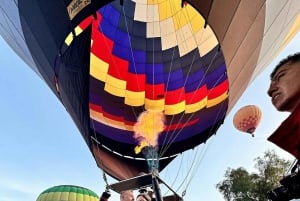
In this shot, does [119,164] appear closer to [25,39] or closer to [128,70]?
[128,70]

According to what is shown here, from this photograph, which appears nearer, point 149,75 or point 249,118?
point 149,75

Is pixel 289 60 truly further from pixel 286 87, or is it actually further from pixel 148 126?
pixel 148 126

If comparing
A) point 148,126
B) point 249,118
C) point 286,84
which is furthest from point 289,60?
point 249,118

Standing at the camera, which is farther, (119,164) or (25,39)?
(119,164)

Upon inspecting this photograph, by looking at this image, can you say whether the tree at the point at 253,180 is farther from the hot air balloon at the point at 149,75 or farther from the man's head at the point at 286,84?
the man's head at the point at 286,84

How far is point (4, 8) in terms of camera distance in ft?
17.7

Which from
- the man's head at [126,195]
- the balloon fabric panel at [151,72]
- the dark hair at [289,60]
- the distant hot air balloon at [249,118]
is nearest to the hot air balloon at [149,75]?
the balloon fabric panel at [151,72]

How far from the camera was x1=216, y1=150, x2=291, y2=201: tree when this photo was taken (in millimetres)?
13155

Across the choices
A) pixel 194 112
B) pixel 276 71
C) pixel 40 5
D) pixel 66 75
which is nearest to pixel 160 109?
pixel 194 112

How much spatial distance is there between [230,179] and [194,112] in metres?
8.04

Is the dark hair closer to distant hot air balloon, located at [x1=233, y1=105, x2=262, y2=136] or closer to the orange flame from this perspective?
the orange flame

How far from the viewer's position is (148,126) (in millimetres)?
6863

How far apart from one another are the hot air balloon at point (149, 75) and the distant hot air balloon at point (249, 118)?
1.53 m

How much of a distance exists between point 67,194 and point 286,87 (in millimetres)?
15039
